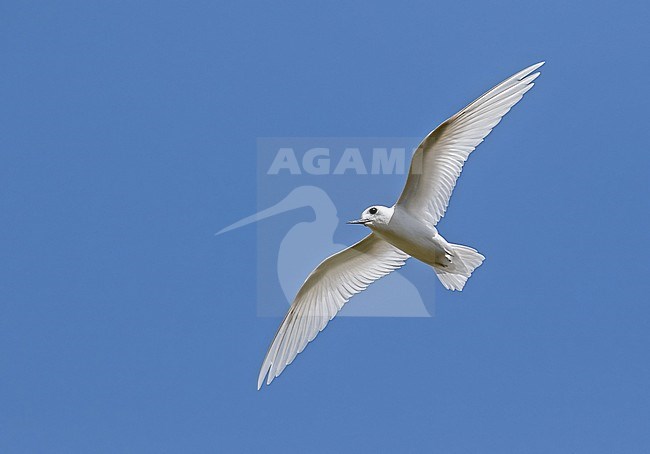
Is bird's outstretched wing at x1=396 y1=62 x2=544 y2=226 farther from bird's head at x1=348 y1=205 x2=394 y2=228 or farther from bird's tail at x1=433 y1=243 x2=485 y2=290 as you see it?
bird's tail at x1=433 y1=243 x2=485 y2=290

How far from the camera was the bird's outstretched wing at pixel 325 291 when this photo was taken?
10375mm

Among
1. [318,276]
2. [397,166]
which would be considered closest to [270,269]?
[318,276]

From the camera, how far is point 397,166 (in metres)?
10.5

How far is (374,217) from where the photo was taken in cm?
961

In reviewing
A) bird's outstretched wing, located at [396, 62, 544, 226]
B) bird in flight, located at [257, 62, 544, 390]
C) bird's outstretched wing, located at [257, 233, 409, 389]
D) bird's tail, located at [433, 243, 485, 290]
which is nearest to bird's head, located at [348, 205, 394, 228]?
bird in flight, located at [257, 62, 544, 390]

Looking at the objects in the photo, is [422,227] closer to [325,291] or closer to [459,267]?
[459,267]

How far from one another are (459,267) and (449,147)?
2.80ft

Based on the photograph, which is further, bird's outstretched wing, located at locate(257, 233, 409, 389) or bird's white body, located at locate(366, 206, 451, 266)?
bird's outstretched wing, located at locate(257, 233, 409, 389)

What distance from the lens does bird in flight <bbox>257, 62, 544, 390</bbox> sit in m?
9.40

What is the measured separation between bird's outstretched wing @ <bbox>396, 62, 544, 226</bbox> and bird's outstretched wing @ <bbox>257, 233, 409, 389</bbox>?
642 mm

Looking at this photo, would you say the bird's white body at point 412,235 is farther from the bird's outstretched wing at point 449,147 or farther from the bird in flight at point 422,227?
the bird's outstretched wing at point 449,147

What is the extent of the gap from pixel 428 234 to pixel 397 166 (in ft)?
3.49

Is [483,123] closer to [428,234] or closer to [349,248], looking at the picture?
[428,234]

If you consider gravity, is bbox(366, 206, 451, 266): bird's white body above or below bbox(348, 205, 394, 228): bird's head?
below
